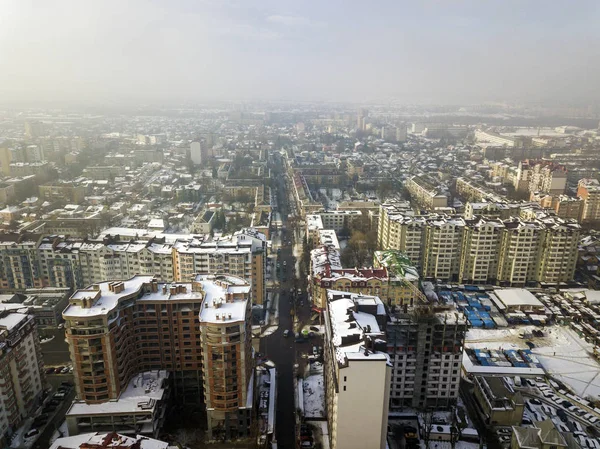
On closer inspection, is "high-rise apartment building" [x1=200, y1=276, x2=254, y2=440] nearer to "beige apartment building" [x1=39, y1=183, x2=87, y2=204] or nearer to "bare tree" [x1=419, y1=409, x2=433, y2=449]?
"bare tree" [x1=419, y1=409, x2=433, y2=449]

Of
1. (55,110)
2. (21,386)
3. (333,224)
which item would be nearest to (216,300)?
(21,386)

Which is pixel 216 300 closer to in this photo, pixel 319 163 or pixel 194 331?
pixel 194 331

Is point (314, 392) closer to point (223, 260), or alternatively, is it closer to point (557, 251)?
point (223, 260)

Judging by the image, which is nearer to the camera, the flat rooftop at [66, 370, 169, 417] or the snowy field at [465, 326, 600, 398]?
the flat rooftop at [66, 370, 169, 417]

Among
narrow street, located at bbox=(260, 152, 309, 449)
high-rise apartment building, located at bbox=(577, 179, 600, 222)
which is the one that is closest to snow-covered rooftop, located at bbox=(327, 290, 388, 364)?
narrow street, located at bbox=(260, 152, 309, 449)

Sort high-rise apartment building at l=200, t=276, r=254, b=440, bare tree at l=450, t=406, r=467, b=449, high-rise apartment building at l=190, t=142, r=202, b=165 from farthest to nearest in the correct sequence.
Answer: high-rise apartment building at l=190, t=142, r=202, b=165 < bare tree at l=450, t=406, r=467, b=449 < high-rise apartment building at l=200, t=276, r=254, b=440

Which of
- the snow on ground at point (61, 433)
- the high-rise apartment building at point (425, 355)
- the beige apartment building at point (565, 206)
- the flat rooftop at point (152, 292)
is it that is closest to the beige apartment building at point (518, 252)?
the beige apartment building at point (565, 206)

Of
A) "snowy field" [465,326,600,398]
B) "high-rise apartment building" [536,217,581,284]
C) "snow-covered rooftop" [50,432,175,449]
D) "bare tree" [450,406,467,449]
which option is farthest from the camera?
"high-rise apartment building" [536,217,581,284]
